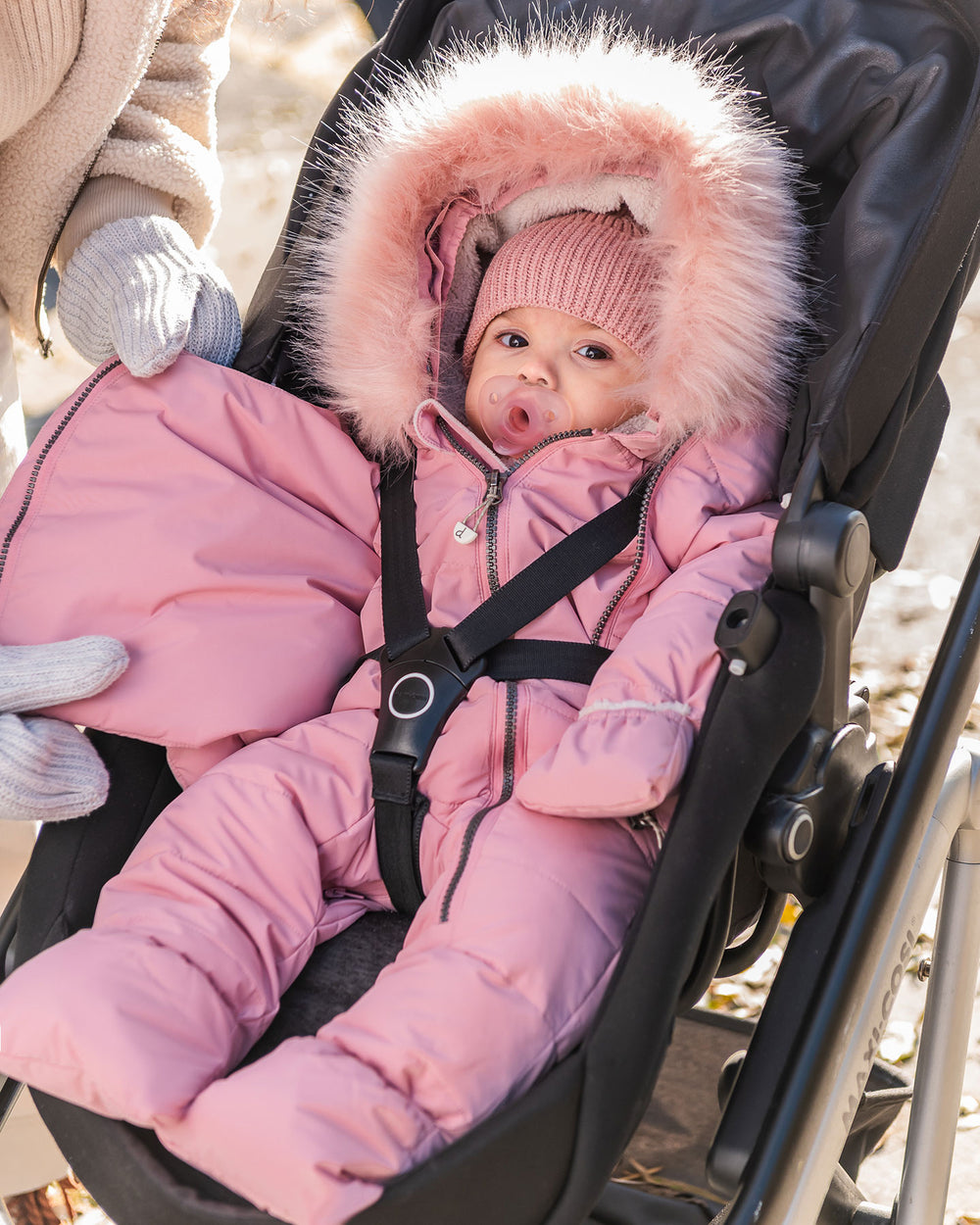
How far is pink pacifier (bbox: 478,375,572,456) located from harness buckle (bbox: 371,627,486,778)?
0.31 meters

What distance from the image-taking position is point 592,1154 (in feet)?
3.10

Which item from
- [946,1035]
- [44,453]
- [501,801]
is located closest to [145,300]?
[44,453]

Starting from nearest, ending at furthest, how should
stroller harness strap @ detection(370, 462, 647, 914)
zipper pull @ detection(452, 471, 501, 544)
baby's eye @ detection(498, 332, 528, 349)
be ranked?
stroller harness strap @ detection(370, 462, 647, 914) < zipper pull @ detection(452, 471, 501, 544) < baby's eye @ detection(498, 332, 528, 349)

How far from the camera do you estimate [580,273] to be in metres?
1.58

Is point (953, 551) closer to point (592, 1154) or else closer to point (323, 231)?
point (323, 231)

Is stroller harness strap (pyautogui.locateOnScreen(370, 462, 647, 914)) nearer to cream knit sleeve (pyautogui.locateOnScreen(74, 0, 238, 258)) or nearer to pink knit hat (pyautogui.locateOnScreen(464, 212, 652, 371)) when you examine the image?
pink knit hat (pyautogui.locateOnScreen(464, 212, 652, 371))

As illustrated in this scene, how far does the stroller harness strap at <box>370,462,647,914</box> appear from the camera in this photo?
1326mm

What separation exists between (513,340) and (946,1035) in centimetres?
99

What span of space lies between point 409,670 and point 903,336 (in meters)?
0.62

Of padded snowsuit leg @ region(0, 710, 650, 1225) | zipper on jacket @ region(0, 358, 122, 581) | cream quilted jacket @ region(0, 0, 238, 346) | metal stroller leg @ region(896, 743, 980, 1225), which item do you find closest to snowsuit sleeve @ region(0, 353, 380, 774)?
Result: zipper on jacket @ region(0, 358, 122, 581)

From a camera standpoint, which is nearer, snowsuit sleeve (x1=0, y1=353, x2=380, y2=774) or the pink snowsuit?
the pink snowsuit

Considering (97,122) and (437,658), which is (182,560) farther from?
(97,122)

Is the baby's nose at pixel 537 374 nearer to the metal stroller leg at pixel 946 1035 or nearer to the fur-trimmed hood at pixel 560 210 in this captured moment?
the fur-trimmed hood at pixel 560 210

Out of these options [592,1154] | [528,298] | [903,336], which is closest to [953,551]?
[528,298]
